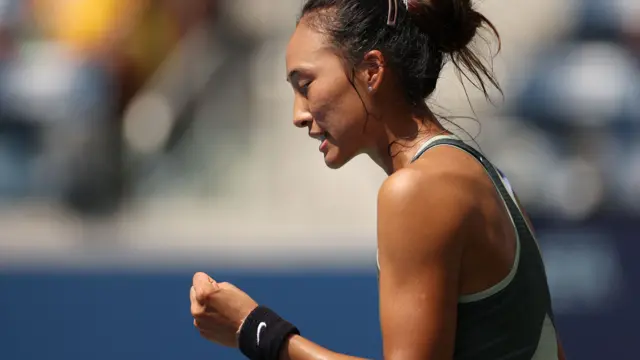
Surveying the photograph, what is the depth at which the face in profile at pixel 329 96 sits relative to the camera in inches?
75.4

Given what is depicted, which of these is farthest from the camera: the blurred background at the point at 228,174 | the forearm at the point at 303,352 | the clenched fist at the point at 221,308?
the blurred background at the point at 228,174

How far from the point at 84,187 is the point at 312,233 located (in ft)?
3.48

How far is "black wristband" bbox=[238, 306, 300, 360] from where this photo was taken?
1827mm

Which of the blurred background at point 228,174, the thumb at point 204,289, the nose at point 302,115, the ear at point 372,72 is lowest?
the blurred background at point 228,174

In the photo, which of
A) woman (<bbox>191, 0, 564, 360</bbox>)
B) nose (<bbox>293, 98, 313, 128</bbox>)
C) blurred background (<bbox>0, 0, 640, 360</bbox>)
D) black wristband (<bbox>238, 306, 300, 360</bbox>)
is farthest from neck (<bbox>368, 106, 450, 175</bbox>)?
blurred background (<bbox>0, 0, 640, 360</bbox>)

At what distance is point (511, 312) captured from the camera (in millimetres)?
1743

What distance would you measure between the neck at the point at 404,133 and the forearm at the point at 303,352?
1.20 feet

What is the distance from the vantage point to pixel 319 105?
1.92 metres

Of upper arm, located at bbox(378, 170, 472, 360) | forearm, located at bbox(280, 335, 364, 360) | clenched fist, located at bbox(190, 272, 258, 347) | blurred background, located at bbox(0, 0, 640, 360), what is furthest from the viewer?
blurred background, located at bbox(0, 0, 640, 360)

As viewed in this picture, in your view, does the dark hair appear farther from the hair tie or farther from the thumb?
the thumb

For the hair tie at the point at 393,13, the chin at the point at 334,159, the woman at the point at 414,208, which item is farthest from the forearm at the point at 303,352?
the hair tie at the point at 393,13

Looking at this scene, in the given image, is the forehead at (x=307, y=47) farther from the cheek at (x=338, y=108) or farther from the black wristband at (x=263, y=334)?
the black wristband at (x=263, y=334)

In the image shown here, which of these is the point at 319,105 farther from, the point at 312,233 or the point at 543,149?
the point at 543,149

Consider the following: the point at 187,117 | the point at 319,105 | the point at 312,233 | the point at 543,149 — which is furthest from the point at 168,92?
the point at 319,105
